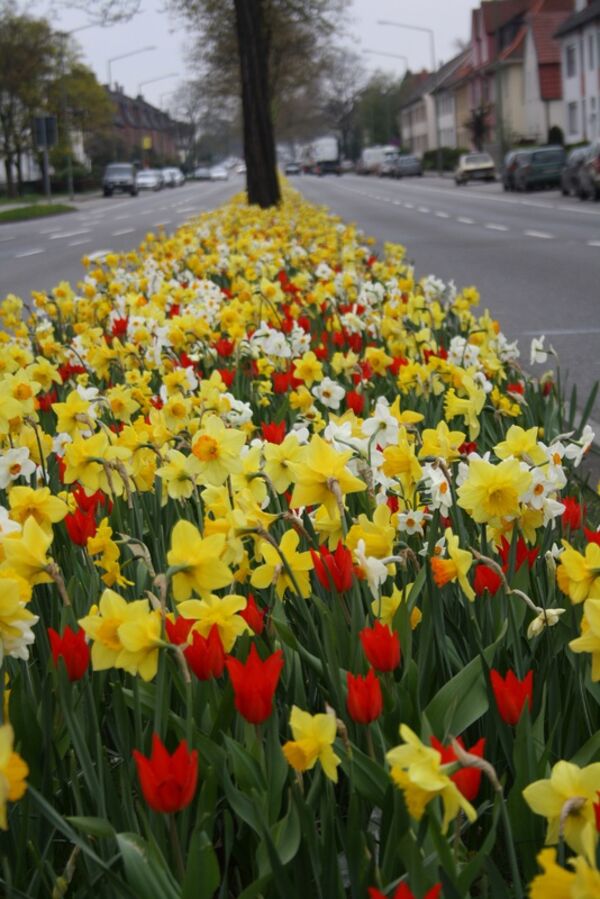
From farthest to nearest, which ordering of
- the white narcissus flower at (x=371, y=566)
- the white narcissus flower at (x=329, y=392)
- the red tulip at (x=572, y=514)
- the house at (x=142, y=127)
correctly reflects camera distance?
the house at (x=142, y=127)
the white narcissus flower at (x=329, y=392)
the red tulip at (x=572, y=514)
the white narcissus flower at (x=371, y=566)

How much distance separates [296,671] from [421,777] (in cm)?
76

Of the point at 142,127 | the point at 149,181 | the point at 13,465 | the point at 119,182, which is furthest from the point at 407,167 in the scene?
the point at 13,465

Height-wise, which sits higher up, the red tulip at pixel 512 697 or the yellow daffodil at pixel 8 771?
the yellow daffodil at pixel 8 771

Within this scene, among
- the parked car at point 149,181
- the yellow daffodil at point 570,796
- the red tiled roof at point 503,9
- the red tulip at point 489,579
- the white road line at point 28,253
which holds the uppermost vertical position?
the red tiled roof at point 503,9

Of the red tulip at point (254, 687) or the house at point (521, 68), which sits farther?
the house at point (521, 68)

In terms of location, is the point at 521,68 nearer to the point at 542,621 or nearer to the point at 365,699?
the point at 542,621

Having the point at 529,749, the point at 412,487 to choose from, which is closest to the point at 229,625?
the point at 529,749

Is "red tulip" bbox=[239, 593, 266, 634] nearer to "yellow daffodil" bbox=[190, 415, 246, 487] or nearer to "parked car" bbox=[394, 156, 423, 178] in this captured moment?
"yellow daffodil" bbox=[190, 415, 246, 487]

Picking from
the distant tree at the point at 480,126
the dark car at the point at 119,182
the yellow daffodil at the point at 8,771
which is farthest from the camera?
the distant tree at the point at 480,126

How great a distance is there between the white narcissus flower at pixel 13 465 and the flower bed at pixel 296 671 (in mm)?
11

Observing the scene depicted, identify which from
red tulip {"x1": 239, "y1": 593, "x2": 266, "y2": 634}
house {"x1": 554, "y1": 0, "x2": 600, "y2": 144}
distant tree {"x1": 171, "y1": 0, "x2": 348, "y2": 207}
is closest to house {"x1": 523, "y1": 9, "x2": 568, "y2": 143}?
house {"x1": 554, "y1": 0, "x2": 600, "y2": 144}

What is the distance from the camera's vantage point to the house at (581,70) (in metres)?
62.5

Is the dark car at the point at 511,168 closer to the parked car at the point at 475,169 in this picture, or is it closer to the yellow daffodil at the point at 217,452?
the parked car at the point at 475,169

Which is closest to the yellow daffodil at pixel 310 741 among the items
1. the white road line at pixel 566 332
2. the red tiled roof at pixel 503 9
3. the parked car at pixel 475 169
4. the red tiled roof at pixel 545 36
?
the white road line at pixel 566 332
